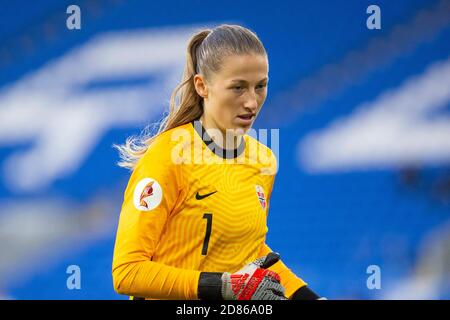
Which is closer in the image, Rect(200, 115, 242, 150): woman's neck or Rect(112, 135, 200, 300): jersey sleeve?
Rect(112, 135, 200, 300): jersey sleeve

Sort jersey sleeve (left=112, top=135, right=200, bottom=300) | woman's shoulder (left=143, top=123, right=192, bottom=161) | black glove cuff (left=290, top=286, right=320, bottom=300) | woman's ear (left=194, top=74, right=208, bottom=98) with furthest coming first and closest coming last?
1. black glove cuff (left=290, top=286, right=320, bottom=300)
2. woman's ear (left=194, top=74, right=208, bottom=98)
3. woman's shoulder (left=143, top=123, right=192, bottom=161)
4. jersey sleeve (left=112, top=135, right=200, bottom=300)

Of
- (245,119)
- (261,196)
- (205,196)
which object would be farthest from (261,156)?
(205,196)

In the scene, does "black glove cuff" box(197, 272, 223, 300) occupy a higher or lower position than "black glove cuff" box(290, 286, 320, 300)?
lower

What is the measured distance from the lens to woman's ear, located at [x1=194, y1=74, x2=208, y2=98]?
107 inches

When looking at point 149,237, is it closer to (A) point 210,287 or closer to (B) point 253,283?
(A) point 210,287

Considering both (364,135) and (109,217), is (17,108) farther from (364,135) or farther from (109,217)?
(364,135)

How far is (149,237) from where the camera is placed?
250 cm

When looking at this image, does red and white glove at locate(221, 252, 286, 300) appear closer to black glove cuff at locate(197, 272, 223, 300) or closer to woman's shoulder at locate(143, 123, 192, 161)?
black glove cuff at locate(197, 272, 223, 300)

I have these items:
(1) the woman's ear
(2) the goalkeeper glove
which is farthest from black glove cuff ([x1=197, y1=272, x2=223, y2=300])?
(1) the woman's ear

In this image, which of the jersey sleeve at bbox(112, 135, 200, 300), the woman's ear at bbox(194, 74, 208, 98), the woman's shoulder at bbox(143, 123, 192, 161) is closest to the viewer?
the jersey sleeve at bbox(112, 135, 200, 300)

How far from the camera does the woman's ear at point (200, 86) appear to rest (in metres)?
2.72

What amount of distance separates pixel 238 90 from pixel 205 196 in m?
0.36

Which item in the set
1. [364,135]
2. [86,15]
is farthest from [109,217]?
[364,135]
